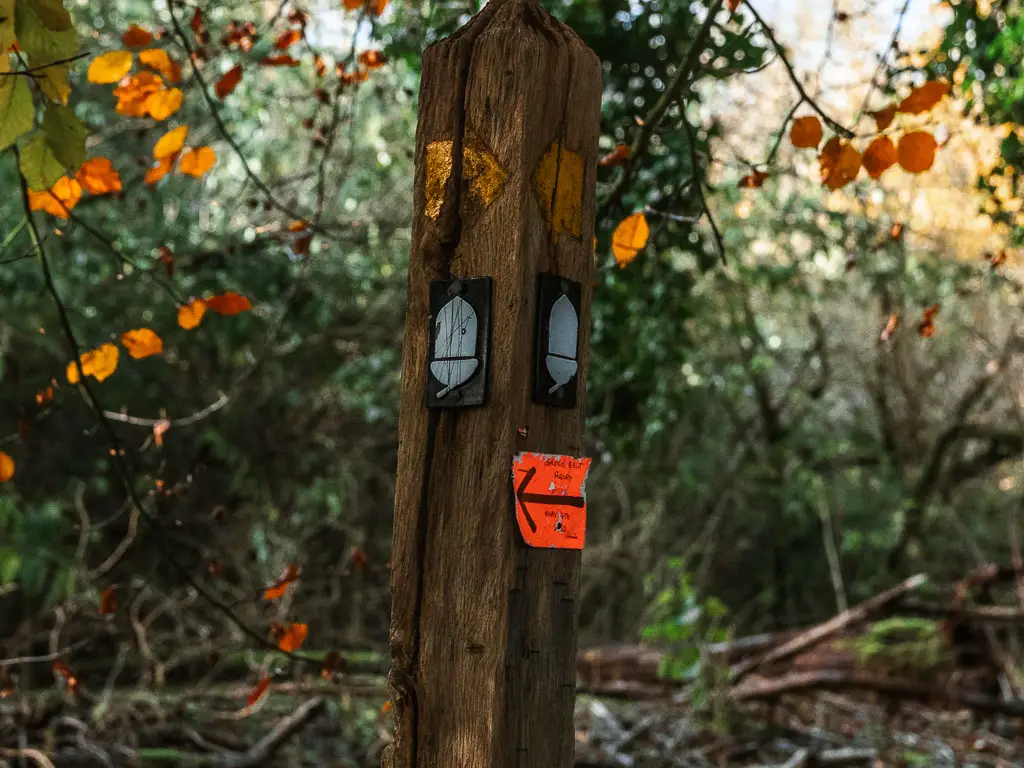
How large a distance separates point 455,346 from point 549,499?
12.3 inches

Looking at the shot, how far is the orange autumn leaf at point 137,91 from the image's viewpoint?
11.2ft

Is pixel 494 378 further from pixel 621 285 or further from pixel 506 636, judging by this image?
pixel 621 285

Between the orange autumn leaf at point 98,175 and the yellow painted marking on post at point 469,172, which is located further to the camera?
the orange autumn leaf at point 98,175

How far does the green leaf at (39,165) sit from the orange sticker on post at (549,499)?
1.39m

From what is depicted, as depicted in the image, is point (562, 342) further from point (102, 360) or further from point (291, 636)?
point (102, 360)

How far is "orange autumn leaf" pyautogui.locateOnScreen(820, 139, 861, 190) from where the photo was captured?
2.87 m

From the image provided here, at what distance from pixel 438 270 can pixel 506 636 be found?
66 centimetres

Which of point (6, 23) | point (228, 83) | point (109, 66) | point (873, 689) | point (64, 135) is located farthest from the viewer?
point (873, 689)

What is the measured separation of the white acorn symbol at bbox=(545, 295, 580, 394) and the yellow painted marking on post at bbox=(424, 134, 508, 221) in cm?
23

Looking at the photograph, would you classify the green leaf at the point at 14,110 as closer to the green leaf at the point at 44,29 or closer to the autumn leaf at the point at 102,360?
the green leaf at the point at 44,29

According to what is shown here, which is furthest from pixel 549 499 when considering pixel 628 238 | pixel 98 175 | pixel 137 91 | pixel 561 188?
pixel 137 91

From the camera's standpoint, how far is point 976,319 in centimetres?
1206

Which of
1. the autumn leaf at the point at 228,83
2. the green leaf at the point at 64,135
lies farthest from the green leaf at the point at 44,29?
the autumn leaf at the point at 228,83

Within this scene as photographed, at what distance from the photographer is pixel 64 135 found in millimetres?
2508
